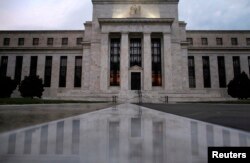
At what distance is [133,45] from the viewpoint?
39969 millimetres

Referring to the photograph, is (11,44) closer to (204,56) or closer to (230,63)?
(204,56)

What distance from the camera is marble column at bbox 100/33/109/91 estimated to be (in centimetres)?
3612

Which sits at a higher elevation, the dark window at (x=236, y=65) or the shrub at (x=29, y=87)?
the dark window at (x=236, y=65)

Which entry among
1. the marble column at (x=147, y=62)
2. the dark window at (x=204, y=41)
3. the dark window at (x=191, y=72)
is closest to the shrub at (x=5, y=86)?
the marble column at (x=147, y=62)

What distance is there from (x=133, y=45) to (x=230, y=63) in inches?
991

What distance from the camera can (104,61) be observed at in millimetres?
37062

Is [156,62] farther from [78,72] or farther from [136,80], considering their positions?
[78,72]

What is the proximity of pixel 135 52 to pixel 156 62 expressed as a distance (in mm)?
5004

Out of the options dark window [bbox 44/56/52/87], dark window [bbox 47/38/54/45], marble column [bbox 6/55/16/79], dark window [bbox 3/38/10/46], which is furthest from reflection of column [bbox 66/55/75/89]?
dark window [bbox 3/38/10/46]

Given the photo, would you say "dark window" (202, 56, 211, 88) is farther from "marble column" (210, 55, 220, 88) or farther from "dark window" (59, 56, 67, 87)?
"dark window" (59, 56, 67, 87)

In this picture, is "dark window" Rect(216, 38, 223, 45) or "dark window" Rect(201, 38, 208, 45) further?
"dark window" Rect(216, 38, 223, 45)

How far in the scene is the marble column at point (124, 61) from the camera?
3594 centimetres

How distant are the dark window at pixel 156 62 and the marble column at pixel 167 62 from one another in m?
2.28

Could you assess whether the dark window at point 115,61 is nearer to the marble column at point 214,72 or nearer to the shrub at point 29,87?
the shrub at point 29,87
